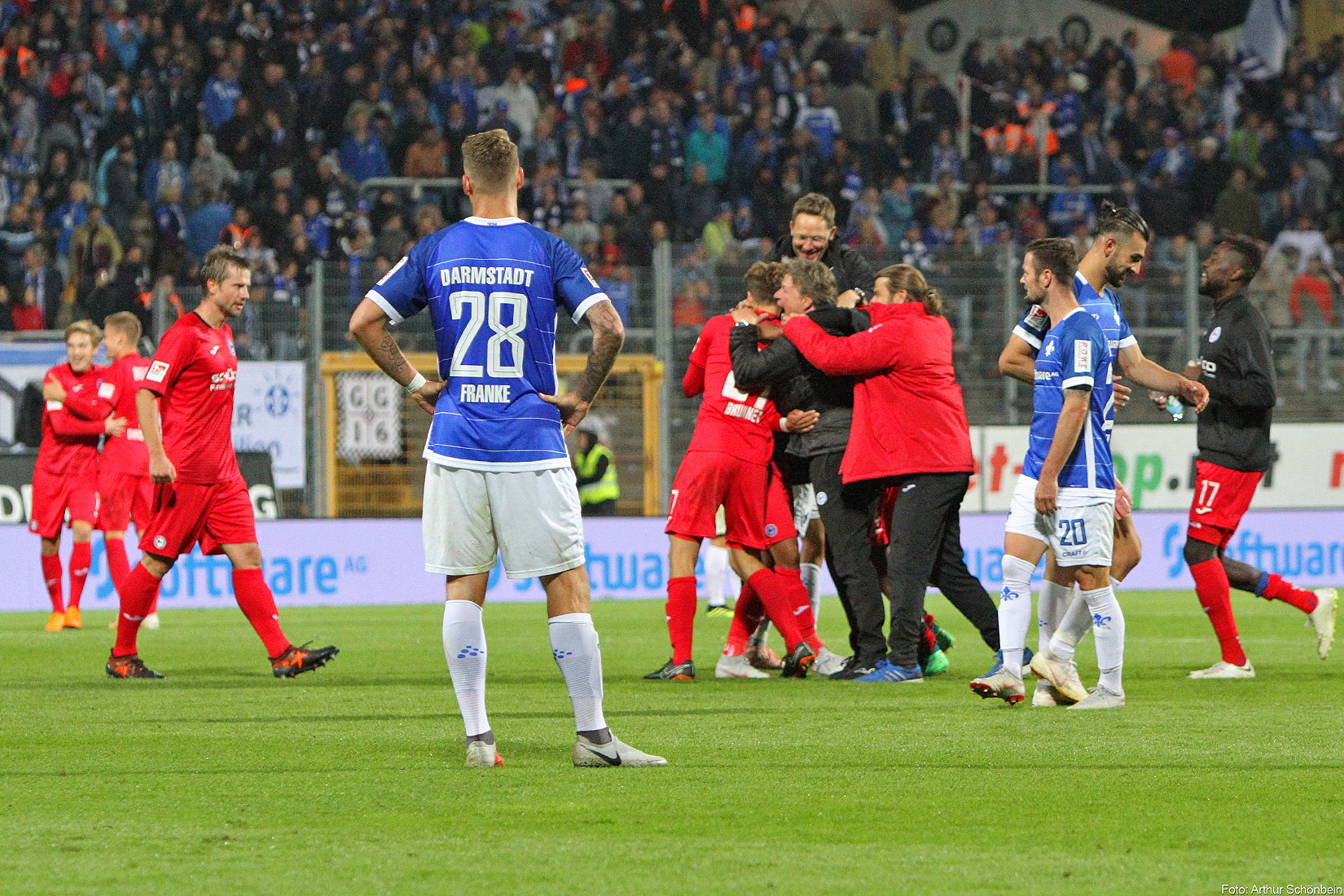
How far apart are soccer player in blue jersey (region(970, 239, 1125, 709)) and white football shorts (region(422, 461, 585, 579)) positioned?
7.94ft

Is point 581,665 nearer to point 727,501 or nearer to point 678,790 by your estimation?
point 678,790

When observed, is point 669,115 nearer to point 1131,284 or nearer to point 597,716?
point 1131,284

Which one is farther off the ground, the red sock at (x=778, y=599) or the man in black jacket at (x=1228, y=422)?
the man in black jacket at (x=1228, y=422)

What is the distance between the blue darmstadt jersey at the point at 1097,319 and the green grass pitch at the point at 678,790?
1.59 meters

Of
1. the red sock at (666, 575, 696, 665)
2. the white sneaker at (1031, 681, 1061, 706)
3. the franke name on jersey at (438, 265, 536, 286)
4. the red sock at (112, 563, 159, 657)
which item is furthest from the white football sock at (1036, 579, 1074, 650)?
the red sock at (112, 563, 159, 657)

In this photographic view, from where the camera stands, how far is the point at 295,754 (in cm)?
611

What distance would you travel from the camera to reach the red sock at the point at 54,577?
1334 cm

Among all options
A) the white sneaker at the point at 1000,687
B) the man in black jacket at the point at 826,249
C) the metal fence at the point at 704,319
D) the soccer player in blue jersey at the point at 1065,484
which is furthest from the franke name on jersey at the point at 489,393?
the metal fence at the point at 704,319

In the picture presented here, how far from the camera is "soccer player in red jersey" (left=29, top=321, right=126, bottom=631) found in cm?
1345

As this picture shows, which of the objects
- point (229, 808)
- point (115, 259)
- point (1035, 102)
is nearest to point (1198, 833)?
point (229, 808)

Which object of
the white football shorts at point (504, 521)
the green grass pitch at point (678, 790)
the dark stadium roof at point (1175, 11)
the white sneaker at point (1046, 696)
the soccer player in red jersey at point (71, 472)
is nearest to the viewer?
the green grass pitch at point (678, 790)

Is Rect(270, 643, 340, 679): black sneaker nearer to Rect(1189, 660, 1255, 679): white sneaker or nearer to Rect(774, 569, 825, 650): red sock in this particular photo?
Rect(774, 569, 825, 650): red sock

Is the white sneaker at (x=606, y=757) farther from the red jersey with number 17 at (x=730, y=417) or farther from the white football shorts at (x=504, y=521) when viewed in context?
the red jersey with number 17 at (x=730, y=417)

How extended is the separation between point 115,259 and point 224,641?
379 inches
